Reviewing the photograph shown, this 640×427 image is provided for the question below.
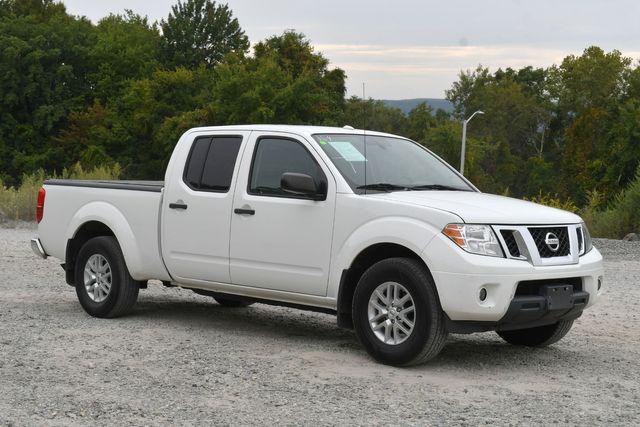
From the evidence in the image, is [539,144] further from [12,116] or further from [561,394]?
[561,394]

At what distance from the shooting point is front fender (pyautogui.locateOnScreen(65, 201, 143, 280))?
1000 cm

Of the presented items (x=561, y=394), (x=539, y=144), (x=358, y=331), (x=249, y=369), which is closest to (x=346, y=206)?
(x=358, y=331)

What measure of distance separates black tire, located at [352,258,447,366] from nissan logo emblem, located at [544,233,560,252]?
968 mm

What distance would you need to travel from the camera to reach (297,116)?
2741 inches

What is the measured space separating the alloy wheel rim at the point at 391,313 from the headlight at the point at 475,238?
0.57 m

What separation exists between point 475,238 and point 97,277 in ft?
14.3

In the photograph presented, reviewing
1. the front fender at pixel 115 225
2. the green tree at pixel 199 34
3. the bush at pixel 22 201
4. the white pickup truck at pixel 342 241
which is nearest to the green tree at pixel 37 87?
the green tree at pixel 199 34

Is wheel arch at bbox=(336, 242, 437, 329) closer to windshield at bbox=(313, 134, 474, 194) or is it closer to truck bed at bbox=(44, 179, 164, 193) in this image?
windshield at bbox=(313, 134, 474, 194)

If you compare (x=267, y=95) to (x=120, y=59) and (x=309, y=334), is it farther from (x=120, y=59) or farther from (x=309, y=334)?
(x=309, y=334)

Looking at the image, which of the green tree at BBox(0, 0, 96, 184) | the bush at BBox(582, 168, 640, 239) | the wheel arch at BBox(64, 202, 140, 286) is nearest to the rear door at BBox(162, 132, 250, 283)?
the wheel arch at BBox(64, 202, 140, 286)

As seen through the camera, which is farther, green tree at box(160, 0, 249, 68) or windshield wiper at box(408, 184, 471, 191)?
green tree at box(160, 0, 249, 68)

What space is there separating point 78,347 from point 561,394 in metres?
3.91

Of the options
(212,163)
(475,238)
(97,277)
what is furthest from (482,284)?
(97,277)

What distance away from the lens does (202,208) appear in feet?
30.9
